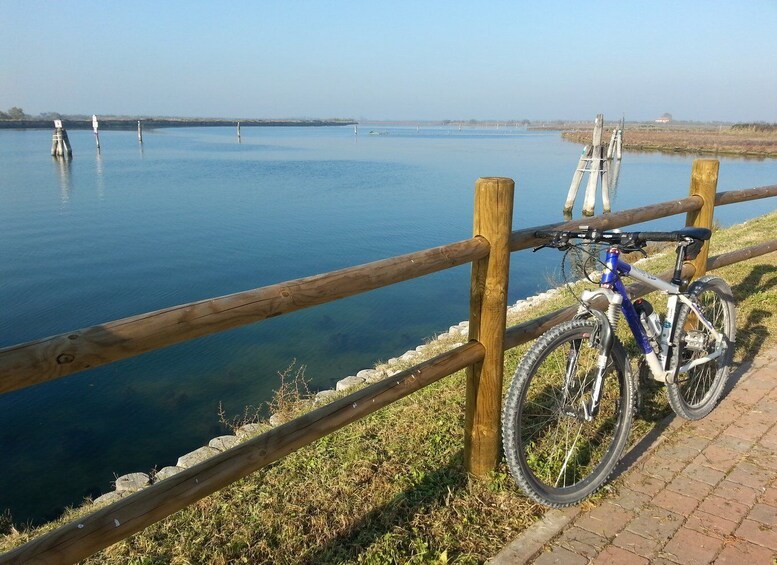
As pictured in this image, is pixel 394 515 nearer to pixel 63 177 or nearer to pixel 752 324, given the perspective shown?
pixel 752 324

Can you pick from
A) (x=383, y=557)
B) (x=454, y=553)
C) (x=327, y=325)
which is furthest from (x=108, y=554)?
(x=327, y=325)

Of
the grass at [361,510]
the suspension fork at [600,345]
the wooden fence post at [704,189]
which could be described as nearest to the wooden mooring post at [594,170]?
the wooden fence post at [704,189]

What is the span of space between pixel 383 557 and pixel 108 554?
4.46ft

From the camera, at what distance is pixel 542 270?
1551cm

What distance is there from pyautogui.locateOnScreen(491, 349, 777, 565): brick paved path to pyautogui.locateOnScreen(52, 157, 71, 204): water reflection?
25.6 metres

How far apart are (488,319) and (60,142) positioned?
45.7 meters

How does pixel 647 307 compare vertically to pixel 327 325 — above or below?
above

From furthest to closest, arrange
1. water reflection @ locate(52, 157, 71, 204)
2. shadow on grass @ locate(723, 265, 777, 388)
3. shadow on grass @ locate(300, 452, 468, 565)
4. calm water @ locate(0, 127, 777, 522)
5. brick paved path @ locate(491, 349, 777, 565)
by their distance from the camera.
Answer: water reflection @ locate(52, 157, 71, 204)
calm water @ locate(0, 127, 777, 522)
shadow on grass @ locate(723, 265, 777, 388)
shadow on grass @ locate(300, 452, 468, 565)
brick paved path @ locate(491, 349, 777, 565)

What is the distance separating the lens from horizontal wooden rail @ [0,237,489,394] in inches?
63.5

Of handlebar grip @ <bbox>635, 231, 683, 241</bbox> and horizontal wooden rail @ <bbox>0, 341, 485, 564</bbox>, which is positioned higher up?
handlebar grip @ <bbox>635, 231, 683, 241</bbox>

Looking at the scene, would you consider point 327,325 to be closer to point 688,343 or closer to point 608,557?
point 688,343

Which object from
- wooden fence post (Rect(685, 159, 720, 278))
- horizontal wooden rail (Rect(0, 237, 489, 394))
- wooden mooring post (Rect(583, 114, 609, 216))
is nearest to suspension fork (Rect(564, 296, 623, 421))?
horizontal wooden rail (Rect(0, 237, 489, 394))

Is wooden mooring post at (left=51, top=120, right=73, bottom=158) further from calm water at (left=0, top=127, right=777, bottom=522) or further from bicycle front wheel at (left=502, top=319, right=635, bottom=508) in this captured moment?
bicycle front wheel at (left=502, top=319, right=635, bottom=508)

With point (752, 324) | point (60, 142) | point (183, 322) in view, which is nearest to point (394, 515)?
point (183, 322)
